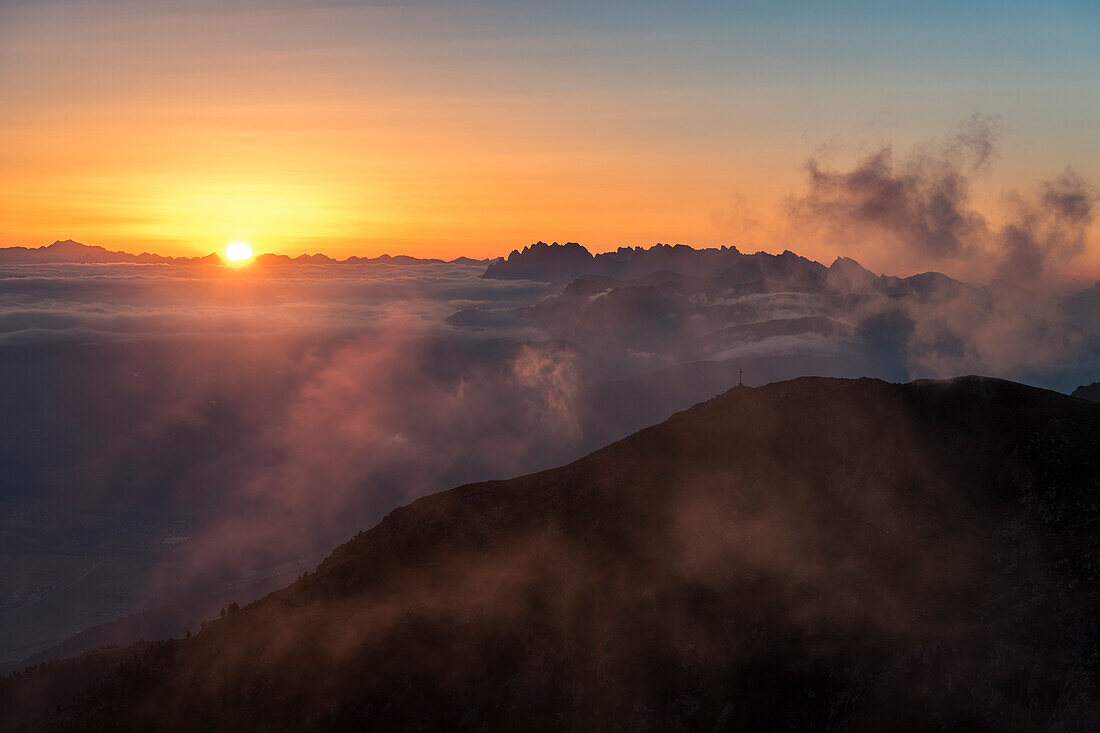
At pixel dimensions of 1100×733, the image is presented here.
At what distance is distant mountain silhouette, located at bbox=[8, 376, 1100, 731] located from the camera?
2751 inches

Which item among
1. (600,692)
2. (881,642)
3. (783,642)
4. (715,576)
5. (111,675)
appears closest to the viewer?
(881,642)

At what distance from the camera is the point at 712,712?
77.4 meters

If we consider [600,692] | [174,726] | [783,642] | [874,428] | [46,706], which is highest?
[874,428]

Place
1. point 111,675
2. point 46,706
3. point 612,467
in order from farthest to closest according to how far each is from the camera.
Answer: point 46,706, point 612,467, point 111,675

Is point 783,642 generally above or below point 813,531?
below

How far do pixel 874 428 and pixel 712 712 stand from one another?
4382cm

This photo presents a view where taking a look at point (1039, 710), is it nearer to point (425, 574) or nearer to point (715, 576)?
point (715, 576)

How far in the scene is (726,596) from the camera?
8825cm

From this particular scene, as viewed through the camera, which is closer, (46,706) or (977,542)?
(977,542)

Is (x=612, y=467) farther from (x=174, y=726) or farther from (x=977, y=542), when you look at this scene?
(x=174, y=726)

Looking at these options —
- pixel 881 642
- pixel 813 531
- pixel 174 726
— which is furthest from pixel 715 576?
pixel 174 726

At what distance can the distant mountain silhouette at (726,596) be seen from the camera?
69.9 m

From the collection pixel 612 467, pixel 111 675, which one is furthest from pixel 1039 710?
pixel 111 675

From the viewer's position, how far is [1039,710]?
61.9 m
